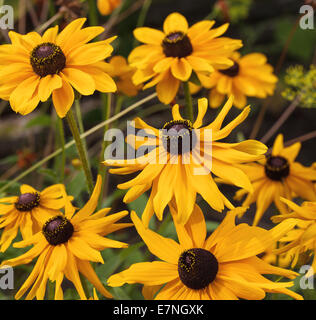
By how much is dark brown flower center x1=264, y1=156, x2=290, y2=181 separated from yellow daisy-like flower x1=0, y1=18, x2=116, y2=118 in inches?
12.6

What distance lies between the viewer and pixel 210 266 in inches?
19.8

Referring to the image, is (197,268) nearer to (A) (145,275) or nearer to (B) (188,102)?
(A) (145,275)

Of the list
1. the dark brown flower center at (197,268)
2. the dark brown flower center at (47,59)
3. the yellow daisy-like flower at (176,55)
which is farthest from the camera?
the yellow daisy-like flower at (176,55)

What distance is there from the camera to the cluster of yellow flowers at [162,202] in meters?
0.50

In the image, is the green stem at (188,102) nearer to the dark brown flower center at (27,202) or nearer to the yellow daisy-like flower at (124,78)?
the yellow daisy-like flower at (124,78)

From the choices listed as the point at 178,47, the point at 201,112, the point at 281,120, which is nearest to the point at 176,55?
the point at 178,47

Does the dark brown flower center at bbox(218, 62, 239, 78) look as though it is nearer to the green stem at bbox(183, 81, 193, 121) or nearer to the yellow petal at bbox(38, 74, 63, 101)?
the green stem at bbox(183, 81, 193, 121)

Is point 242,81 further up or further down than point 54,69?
further up

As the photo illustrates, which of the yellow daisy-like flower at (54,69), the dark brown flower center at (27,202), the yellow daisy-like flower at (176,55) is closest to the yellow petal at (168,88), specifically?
the yellow daisy-like flower at (176,55)

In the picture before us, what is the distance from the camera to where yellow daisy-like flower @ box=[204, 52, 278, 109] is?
0.92 metres

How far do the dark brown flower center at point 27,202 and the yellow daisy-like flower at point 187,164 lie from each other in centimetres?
20

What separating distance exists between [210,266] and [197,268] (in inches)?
0.8

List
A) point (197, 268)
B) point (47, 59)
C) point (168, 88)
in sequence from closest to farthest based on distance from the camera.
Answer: point (197, 268)
point (47, 59)
point (168, 88)

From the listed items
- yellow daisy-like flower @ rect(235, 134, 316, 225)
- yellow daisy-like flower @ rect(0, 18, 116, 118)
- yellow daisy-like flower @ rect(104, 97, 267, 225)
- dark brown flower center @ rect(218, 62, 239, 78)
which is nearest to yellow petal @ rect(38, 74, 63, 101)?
yellow daisy-like flower @ rect(0, 18, 116, 118)
